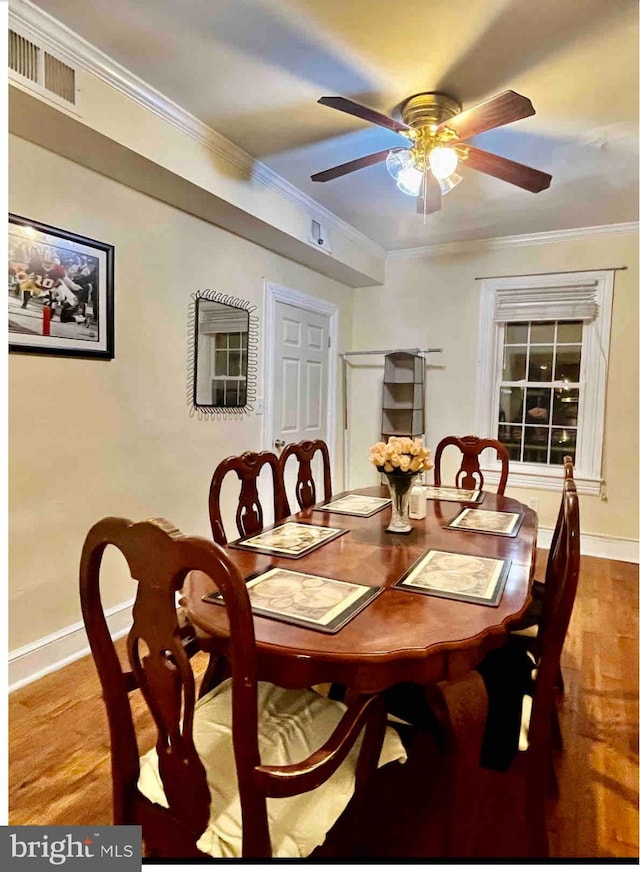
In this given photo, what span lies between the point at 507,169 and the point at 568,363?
7.68 ft

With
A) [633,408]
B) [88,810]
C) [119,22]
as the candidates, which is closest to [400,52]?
[119,22]

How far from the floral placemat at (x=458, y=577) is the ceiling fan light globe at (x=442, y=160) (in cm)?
171

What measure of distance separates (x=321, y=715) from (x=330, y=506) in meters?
1.20

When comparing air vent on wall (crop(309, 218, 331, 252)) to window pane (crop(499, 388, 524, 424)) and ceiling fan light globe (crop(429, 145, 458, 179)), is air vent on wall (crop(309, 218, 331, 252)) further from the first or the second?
window pane (crop(499, 388, 524, 424))

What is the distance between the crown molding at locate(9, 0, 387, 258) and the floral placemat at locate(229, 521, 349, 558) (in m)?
1.96

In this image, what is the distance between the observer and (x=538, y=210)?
3.67m

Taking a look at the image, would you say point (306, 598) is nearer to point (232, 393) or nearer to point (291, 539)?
point (291, 539)

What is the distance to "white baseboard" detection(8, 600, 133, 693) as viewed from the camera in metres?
2.19

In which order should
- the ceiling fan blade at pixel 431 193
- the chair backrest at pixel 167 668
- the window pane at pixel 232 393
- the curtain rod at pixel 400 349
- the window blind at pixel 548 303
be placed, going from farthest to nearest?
1. the curtain rod at pixel 400 349
2. the window blind at pixel 548 303
3. the window pane at pixel 232 393
4. the ceiling fan blade at pixel 431 193
5. the chair backrest at pixel 167 668

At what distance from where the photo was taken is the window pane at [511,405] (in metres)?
4.48

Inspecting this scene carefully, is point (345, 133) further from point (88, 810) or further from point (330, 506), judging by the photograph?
point (88, 810)

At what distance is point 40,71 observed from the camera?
1.88 m

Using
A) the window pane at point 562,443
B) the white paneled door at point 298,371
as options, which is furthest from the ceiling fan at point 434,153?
the window pane at point 562,443

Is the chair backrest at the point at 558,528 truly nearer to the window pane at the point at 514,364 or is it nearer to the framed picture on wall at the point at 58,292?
the framed picture on wall at the point at 58,292
